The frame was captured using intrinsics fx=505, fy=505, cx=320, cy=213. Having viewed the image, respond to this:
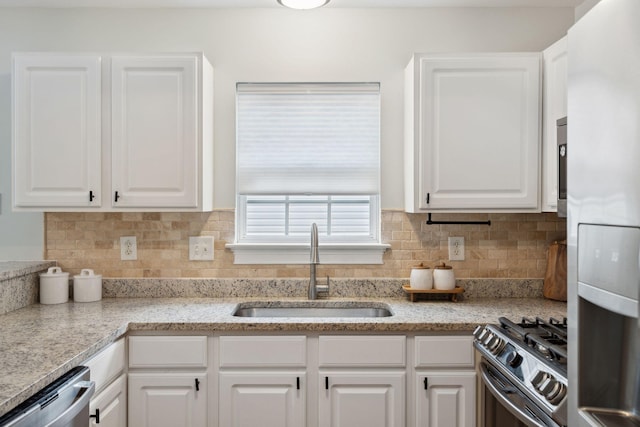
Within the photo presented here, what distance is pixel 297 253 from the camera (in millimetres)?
2787

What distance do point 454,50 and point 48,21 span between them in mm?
2222

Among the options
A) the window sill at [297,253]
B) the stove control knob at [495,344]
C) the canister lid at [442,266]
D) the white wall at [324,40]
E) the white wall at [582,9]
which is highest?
the white wall at [582,9]

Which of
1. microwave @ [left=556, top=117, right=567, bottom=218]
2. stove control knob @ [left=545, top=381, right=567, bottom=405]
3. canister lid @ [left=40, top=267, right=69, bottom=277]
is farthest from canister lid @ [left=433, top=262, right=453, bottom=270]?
canister lid @ [left=40, top=267, right=69, bottom=277]

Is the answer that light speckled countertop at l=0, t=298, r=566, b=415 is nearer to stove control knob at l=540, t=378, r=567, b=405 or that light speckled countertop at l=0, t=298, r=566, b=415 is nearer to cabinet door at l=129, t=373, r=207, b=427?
cabinet door at l=129, t=373, r=207, b=427

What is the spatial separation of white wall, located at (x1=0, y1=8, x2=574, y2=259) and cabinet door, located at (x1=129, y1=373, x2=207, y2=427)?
1.00m

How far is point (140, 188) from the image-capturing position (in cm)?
245

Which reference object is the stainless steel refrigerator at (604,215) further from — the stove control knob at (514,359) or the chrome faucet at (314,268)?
the chrome faucet at (314,268)

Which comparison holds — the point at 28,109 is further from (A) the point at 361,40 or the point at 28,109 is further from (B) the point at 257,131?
(A) the point at 361,40

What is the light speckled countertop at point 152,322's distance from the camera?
1.62m

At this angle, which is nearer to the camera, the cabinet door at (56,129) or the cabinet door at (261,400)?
the cabinet door at (261,400)

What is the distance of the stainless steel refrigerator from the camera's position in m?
0.85

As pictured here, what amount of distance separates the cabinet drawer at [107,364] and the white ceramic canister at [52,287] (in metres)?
0.67

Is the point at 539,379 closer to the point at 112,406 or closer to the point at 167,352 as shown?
the point at 167,352

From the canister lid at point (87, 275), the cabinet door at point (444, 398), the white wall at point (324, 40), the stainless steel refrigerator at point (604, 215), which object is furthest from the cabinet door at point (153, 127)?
the stainless steel refrigerator at point (604, 215)
